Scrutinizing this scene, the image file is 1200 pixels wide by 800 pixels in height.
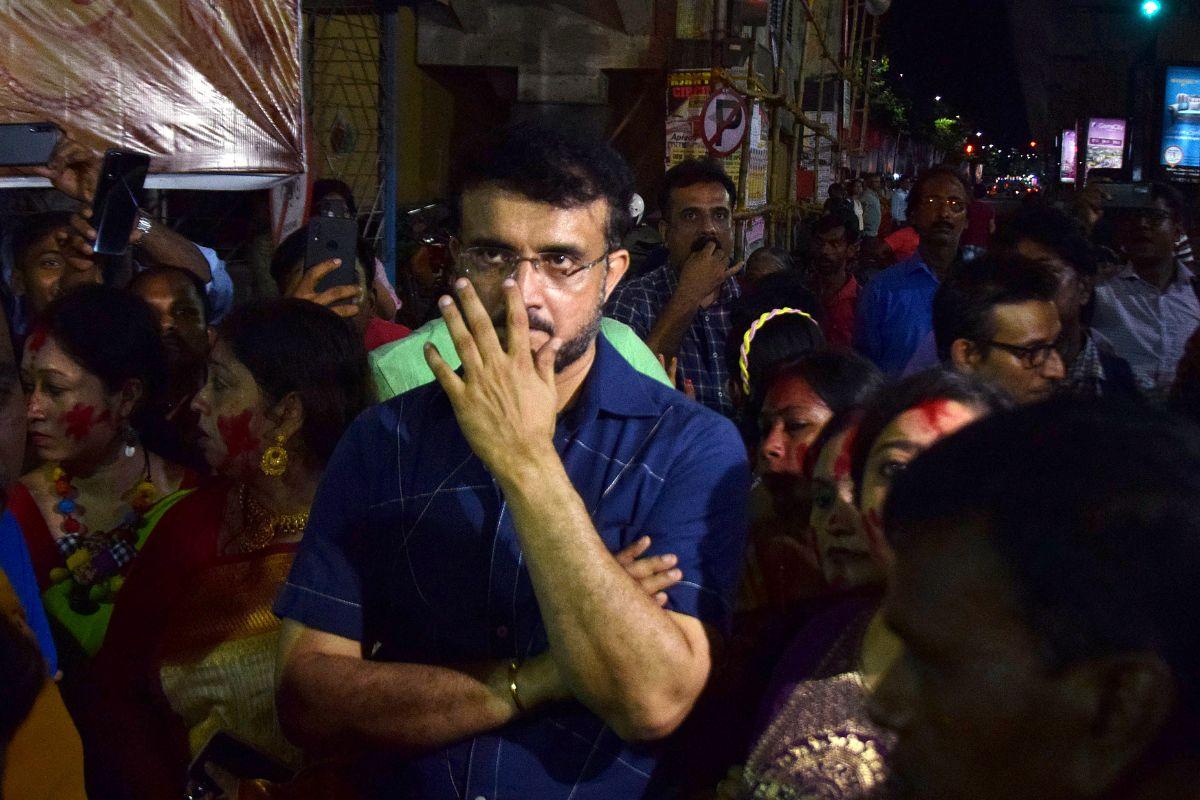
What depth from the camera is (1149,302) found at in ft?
15.7

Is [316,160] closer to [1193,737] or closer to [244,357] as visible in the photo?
[244,357]

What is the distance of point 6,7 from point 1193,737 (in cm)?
500

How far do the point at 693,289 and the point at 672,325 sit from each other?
5.6 inches

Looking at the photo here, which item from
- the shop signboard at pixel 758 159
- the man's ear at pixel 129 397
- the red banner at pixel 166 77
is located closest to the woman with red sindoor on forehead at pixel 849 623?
the man's ear at pixel 129 397

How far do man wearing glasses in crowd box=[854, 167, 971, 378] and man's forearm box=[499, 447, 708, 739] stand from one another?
2.47 metres

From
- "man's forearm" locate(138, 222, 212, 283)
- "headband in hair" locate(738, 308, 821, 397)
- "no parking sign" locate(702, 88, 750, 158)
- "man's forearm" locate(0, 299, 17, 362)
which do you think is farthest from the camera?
"no parking sign" locate(702, 88, 750, 158)

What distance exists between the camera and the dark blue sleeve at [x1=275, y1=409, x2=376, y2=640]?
1.89m

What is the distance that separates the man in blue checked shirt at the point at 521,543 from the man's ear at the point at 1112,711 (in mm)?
727

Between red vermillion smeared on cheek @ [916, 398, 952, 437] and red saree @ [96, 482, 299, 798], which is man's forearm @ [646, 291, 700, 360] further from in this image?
red vermillion smeared on cheek @ [916, 398, 952, 437]

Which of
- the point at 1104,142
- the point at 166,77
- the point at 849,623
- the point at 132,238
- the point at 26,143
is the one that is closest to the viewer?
the point at 849,623

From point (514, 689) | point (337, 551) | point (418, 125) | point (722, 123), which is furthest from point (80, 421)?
point (418, 125)

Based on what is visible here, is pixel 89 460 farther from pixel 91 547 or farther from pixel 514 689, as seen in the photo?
pixel 514 689

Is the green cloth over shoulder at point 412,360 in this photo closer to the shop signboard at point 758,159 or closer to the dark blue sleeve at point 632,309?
the dark blue sleeve at point 632,309

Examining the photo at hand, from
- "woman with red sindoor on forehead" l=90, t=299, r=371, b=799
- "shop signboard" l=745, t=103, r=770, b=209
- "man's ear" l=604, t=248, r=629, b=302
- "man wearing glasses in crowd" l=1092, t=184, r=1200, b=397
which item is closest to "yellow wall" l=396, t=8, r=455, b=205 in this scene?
"shop signboard" l=745, t=103, r=770, b=209
